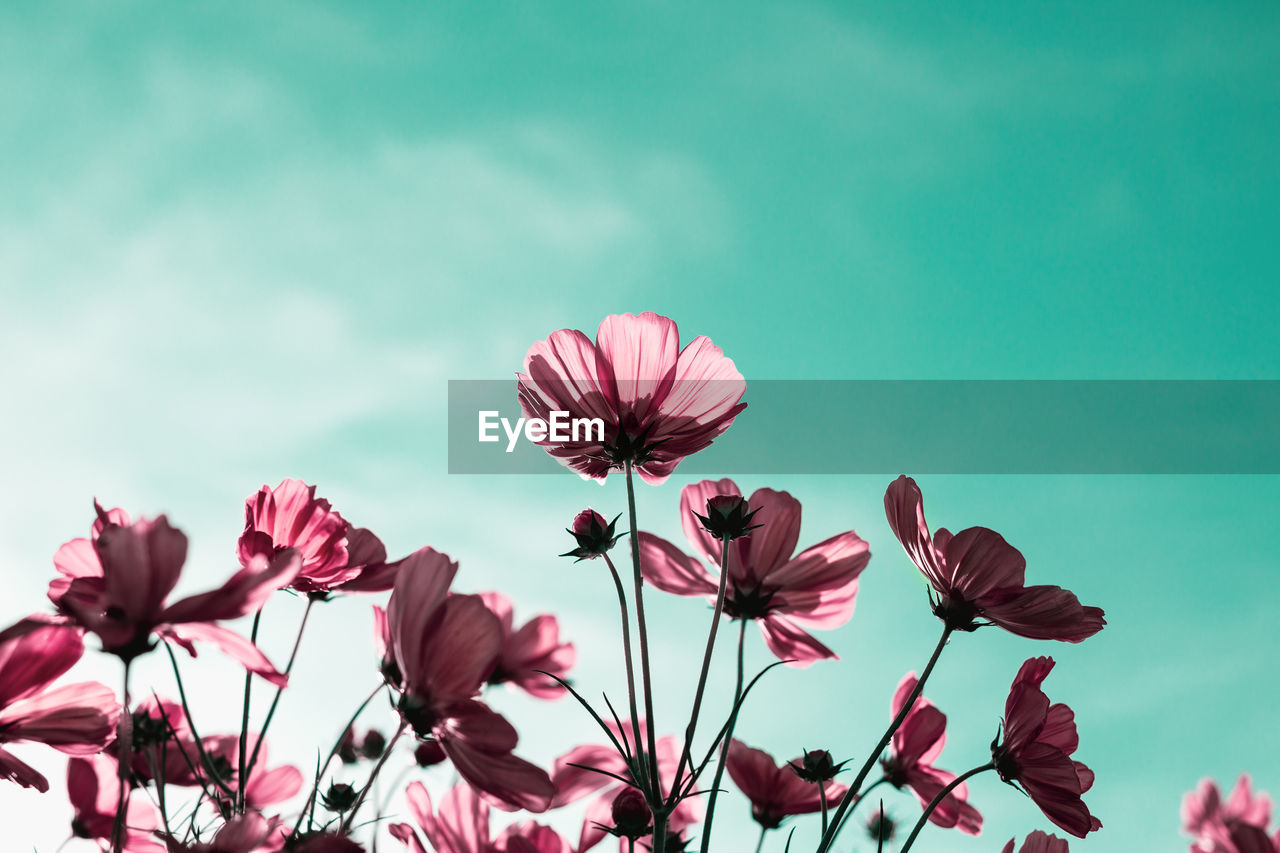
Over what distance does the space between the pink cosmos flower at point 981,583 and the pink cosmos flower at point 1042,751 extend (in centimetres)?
6

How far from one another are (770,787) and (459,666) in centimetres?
71

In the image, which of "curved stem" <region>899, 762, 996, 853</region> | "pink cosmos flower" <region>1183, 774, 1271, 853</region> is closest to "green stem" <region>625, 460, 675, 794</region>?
"curved stem" <region>899, 762, 996, 853</region>

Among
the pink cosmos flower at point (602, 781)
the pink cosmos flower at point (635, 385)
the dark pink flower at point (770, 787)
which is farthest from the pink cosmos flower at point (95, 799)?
the dark pink flower at point (770, 787)

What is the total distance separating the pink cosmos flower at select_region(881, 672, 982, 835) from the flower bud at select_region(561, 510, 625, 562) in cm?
46

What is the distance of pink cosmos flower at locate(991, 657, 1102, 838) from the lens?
82cm

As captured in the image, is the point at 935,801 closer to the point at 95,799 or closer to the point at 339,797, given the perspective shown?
the point at 339,797

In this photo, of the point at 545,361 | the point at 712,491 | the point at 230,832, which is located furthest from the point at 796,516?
the point at 230,832

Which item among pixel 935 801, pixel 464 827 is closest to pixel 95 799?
pixel 464 827

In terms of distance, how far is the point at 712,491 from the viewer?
1072mm

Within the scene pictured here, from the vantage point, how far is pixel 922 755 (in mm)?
1139

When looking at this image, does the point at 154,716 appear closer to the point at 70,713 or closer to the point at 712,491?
the point at 70,713

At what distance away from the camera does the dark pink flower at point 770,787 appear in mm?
1158

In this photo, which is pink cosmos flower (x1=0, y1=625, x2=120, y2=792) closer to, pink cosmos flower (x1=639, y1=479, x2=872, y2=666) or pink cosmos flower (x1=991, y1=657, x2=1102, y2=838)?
pink cosmos flower (x1=639, y1=479, x2=872, y2=666)

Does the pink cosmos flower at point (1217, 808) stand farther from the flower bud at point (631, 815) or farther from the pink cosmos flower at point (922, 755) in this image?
the flower bud at point (631, 815)
